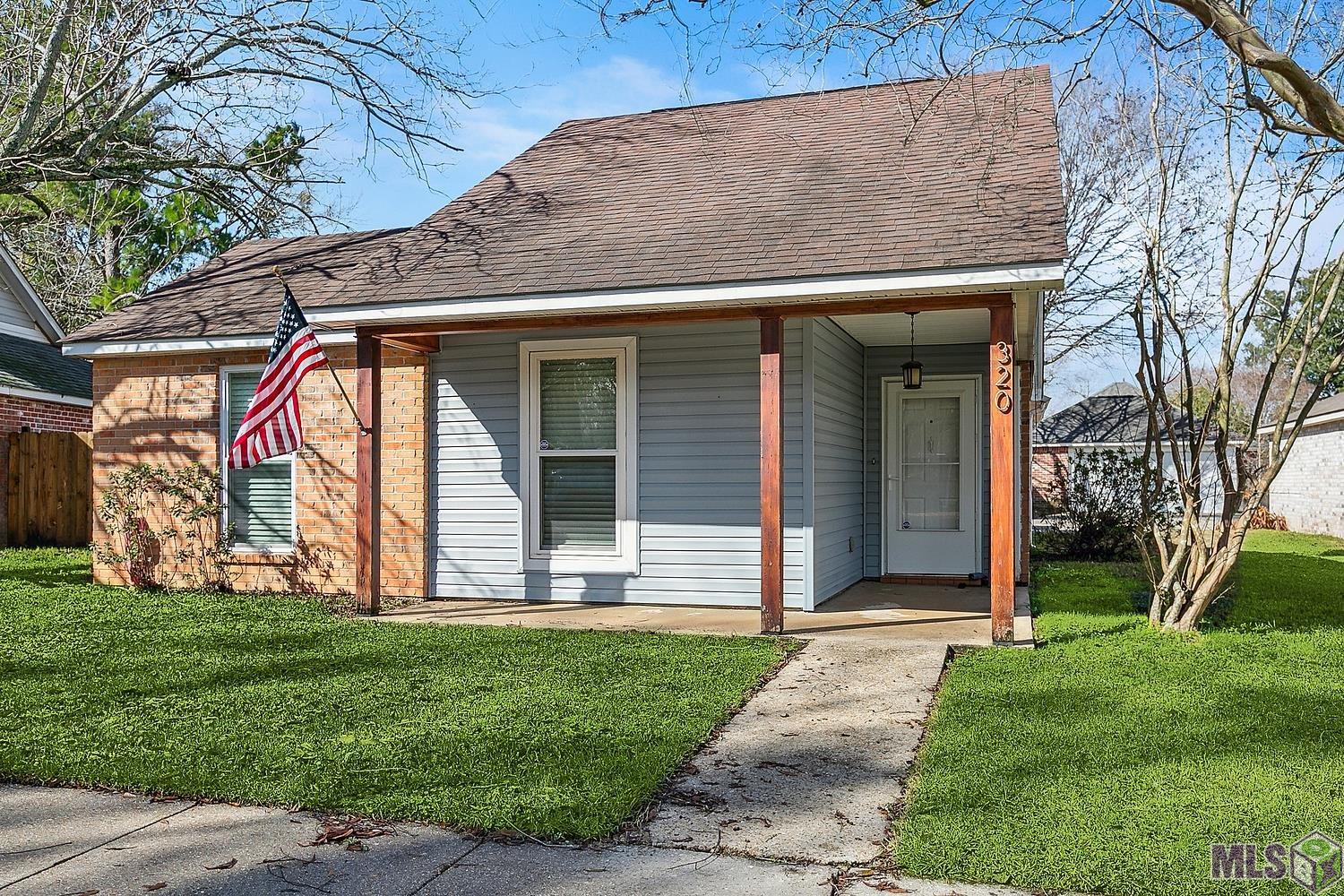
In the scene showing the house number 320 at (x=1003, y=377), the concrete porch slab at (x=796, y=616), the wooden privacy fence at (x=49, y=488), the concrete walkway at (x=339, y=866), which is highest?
the house number 320 at (x=1003, y=377)

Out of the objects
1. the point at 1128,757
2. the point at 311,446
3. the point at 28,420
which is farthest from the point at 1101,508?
the point at 28,420

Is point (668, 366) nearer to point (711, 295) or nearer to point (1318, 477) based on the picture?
point (711, 295)

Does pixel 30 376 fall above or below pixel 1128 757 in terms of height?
above

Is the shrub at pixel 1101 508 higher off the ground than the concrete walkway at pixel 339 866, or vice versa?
the shrub at pixel 1101 508

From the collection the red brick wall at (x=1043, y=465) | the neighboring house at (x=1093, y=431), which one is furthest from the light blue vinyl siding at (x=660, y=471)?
the neighboring house at (x=1093, y=431)

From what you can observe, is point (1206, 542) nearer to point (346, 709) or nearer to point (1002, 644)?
point (1002, 644)

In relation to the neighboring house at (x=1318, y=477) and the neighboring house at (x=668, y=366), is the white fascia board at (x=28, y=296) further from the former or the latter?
the neighboring house at (x=1318, y=477)

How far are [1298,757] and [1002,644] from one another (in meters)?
2.58

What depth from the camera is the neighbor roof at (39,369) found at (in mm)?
16250

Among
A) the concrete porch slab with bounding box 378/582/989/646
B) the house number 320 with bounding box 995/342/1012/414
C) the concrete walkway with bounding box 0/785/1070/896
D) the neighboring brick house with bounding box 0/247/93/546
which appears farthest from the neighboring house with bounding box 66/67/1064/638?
the neighboring brick house with bounding box 0/247/93/546

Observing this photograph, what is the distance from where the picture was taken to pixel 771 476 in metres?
7.42

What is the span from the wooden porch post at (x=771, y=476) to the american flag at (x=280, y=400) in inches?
139

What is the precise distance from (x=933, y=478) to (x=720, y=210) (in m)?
3.77

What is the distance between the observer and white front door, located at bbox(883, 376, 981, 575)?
413 inches
